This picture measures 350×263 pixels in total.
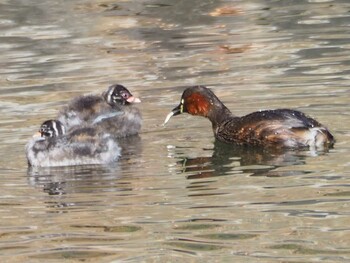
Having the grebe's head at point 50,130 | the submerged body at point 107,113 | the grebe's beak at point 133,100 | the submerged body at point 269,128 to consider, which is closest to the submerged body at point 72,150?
the grebe's head at point 50,130

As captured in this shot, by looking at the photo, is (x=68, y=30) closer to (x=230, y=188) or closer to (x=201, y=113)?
(x=201, y=113)

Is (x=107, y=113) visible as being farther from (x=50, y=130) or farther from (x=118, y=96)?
(x=50, y=130)

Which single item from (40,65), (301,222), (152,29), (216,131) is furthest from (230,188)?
(152,29)

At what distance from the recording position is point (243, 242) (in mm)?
8102

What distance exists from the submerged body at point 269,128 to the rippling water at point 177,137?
17 centimetres

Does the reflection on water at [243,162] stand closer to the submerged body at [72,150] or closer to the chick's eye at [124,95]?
the submerged body at [72,150]

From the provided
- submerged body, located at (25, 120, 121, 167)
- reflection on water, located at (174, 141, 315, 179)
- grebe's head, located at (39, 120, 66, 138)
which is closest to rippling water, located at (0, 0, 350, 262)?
reflection on water, located at (174, 141, 315, 179)

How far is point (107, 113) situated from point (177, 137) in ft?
5.02

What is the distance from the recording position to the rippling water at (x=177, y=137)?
8.28 metres

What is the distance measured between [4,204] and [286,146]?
2.74 m

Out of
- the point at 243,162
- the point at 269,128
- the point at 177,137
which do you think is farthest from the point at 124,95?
the point at 243,162

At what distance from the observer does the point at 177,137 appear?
11938 millimetres

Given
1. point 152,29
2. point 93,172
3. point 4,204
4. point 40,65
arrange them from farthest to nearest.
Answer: point 152,29 < point 40,65 < point 93,172 < point 4,204

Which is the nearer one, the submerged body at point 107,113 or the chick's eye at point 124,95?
the submerged body at point 107,113
